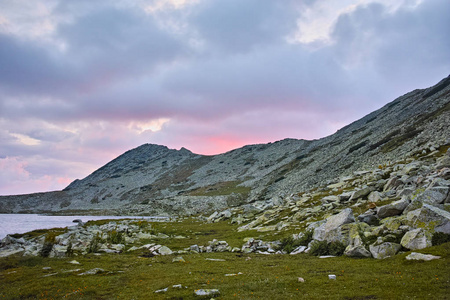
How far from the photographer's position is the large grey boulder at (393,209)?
26125mm

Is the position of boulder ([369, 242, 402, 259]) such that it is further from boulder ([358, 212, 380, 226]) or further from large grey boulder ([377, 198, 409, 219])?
large grey boulder ([377, 198, 409, 219])

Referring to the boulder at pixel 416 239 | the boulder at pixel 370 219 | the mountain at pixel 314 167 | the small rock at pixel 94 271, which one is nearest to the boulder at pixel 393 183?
the boulder at pixel 370 219

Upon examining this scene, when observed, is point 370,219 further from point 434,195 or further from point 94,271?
point 94,271

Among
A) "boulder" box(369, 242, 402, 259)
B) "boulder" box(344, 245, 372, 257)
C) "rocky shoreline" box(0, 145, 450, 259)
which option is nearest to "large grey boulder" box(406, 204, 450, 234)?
"rocky shoreline" box(0, 145, 450, 259)

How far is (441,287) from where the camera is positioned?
42.0ft

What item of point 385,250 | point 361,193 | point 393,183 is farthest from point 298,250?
point 393,183

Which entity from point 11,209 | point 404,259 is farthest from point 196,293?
point 11,209

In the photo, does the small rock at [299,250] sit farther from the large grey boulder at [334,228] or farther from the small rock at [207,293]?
the small rock at [207,293]

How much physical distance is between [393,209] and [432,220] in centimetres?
713

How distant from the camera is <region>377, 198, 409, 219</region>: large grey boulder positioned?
85.7 feet

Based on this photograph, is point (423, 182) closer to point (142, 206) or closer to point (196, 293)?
point (196, 293)

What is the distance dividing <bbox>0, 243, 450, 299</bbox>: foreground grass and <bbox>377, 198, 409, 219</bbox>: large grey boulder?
8.59m

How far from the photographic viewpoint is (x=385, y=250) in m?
20.6

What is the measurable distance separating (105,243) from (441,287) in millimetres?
39457
